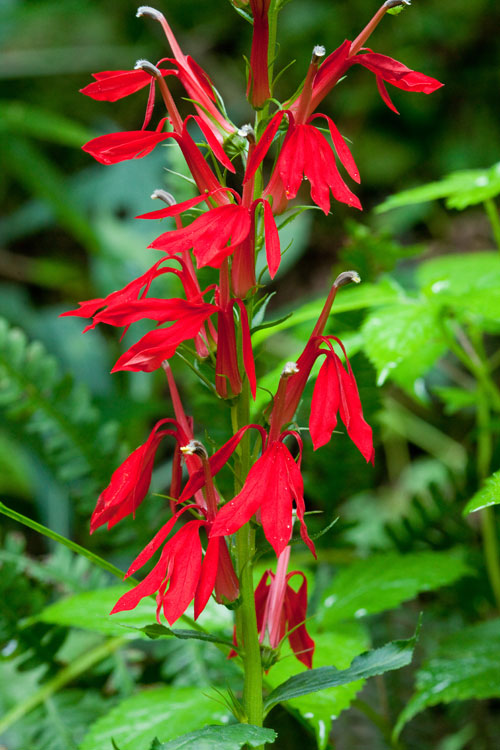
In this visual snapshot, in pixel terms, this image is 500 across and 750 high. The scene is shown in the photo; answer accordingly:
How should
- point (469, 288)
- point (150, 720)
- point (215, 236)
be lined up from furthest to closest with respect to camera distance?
1. point (469, 288)
2. point (150, 720)
3. point (215, 236)

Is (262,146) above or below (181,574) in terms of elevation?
above

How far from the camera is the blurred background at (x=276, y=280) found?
99 cm

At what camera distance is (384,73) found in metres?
0.48

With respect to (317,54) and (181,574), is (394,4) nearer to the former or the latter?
(317,54)

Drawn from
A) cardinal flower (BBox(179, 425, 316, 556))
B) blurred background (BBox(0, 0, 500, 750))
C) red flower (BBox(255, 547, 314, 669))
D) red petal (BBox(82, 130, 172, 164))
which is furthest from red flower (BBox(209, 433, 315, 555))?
blurred background (BBox(0, 0, 500, 750))

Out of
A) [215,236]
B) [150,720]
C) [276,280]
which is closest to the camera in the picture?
[215,236]

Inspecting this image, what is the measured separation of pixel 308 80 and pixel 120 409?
1124 millimetres

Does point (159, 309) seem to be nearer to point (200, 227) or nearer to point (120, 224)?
point (200, 227)

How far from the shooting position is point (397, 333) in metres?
0.71

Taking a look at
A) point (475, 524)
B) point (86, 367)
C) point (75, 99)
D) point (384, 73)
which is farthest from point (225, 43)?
point (384, 73)

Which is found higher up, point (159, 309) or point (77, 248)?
point (159, 309)

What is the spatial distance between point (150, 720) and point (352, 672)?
0.80ft

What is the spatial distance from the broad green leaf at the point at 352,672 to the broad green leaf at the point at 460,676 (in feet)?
0.65

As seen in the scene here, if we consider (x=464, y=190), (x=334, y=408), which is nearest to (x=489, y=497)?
(x=334, y=408)
